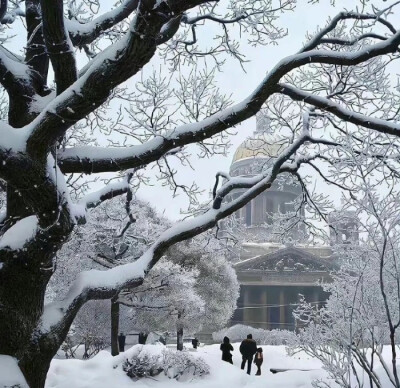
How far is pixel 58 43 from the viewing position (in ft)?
15.5

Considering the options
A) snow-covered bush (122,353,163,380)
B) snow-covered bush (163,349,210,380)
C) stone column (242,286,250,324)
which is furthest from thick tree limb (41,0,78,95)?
stone column (242,286,250,324)

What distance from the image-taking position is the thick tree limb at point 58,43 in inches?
174

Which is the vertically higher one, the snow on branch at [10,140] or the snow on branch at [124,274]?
the snow on branch at [10,140]

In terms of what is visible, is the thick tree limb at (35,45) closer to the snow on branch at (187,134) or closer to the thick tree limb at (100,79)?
the snow on branch at (187,134)

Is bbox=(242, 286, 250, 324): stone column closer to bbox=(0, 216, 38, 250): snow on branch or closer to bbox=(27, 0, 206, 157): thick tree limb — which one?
bbox=(0, 216, 38, 250): snow on branch

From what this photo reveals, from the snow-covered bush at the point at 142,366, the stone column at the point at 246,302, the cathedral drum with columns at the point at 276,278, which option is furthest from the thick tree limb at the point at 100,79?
the stone column at the point at 246,302

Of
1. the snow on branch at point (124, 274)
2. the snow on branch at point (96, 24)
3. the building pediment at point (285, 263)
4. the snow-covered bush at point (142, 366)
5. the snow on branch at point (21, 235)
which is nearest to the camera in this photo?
the snow on branch at point (21, 235)

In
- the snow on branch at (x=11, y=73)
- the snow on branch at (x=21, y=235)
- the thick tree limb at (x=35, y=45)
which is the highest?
the thick tree limb at (x=35, y=45)

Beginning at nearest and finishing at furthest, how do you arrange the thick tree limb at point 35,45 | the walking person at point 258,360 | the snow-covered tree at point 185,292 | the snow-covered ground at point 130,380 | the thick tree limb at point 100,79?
the thick tree limb at point 100,79 < the thick tree limb at point 35,45 < the snow-covered ground at point 130,380 < the walking person at point 258,360 < the snow-covered tree at point 185,292

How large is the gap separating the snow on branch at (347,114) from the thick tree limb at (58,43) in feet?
7.58

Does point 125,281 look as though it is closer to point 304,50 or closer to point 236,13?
point 304,50

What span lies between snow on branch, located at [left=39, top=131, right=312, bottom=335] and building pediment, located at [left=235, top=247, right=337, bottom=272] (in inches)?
1713

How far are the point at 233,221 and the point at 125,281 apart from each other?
22.8 ft

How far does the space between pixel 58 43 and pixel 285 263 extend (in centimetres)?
4827
